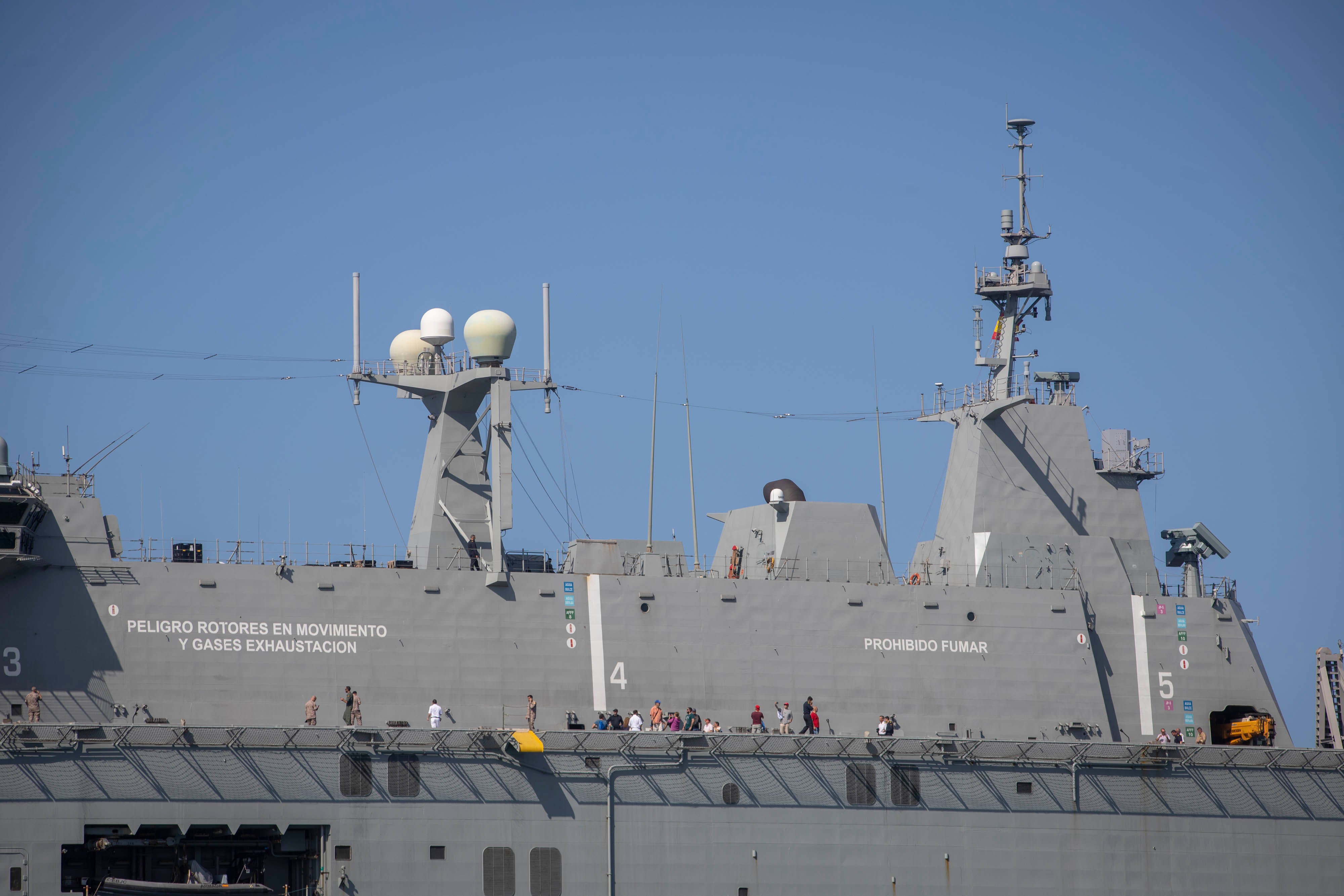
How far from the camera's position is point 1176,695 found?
34656 mm

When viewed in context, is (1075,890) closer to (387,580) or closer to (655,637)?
(655,637)

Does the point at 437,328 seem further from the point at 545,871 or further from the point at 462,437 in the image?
the point at 545,871

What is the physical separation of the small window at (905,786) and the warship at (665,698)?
0.04 meters

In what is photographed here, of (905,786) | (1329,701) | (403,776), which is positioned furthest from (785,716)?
(1329,701)

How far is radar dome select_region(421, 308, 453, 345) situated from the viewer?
112 feet

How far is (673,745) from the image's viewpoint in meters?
29.8

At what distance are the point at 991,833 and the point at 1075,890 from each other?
6.87 feet

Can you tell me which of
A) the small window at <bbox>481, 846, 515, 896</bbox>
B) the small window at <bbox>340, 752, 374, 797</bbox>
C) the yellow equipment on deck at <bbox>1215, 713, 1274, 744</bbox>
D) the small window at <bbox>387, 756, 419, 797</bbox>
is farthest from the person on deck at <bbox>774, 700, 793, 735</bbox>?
the yellow equipment on deck at <bbox>1215, 713, 1274, 744</bbox>

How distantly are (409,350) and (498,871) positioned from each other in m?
12.2

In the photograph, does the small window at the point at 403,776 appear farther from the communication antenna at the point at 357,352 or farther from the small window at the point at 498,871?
the communication antenna at the point at 357,352

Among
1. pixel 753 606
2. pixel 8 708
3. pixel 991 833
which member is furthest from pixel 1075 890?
pixel 8 708

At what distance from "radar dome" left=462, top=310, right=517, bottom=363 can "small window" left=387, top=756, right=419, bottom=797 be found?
29.8 feet

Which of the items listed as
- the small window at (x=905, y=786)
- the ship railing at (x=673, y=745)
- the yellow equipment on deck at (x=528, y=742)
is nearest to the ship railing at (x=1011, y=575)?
the ship railing at (x=673, y=745)

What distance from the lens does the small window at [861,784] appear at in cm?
3062
